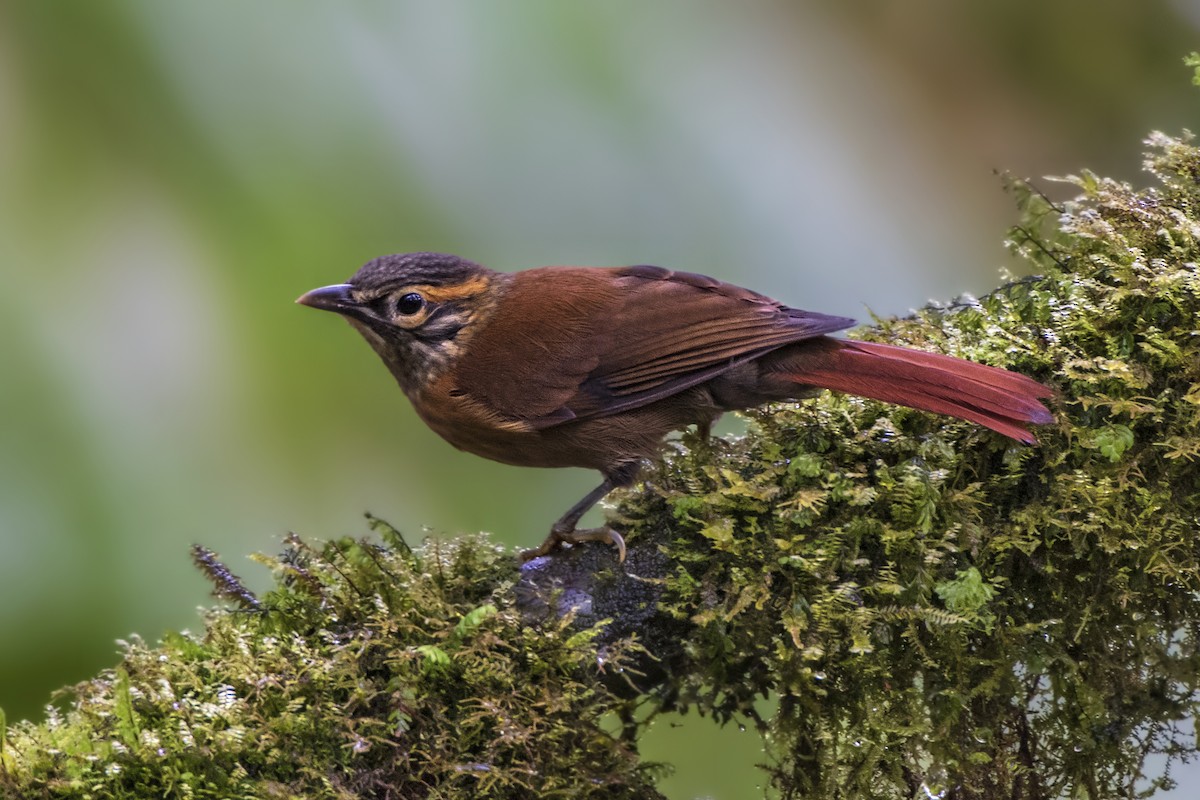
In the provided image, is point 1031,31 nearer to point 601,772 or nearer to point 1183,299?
point 1183,299

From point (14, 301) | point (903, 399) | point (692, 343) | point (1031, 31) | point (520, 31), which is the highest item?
point (1031, 31)

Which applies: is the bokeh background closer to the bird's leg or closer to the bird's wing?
the bird's leg

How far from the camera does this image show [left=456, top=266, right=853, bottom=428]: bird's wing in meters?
2.96

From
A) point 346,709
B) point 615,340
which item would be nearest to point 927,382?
point 615,340

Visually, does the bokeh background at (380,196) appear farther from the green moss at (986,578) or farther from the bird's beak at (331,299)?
the green moss at (986,578)

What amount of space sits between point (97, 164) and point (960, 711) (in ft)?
9.30

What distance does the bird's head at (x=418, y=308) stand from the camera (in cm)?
330

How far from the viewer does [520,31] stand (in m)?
3.58

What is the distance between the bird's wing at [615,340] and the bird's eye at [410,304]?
0.82 ft

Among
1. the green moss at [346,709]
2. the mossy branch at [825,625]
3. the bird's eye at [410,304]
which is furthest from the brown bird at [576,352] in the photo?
the green moss at [346,709]

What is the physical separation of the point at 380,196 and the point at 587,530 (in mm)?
1513

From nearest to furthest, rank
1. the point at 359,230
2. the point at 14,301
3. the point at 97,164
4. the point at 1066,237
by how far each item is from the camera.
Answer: the point at 1066,237, the point at 14,301, the point at 97,164, the point at 359,230

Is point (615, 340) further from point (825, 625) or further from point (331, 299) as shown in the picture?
point (825, 625)

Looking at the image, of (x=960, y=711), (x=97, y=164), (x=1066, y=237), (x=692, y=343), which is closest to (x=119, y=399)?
(x=97, y=164)
